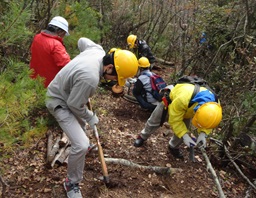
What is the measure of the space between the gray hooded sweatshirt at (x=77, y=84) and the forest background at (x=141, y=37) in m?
0.28

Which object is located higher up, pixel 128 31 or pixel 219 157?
pixel 128 31

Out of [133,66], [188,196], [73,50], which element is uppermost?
[133,66]

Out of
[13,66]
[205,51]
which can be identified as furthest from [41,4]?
[205,51]

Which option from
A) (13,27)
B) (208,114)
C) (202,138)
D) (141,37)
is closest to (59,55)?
(13,27)

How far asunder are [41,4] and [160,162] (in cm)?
388

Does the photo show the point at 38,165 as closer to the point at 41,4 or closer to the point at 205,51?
the point at 41,4

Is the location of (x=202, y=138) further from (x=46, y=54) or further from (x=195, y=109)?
(x=46, y=54)

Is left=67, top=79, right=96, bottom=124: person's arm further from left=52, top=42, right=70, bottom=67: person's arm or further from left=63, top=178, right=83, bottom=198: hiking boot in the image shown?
left=52, top=42, right=70, bottom=67: person's arm

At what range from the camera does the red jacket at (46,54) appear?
399cm

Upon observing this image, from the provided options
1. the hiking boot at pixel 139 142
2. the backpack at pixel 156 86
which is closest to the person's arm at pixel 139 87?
the backpack at pixel 156 86

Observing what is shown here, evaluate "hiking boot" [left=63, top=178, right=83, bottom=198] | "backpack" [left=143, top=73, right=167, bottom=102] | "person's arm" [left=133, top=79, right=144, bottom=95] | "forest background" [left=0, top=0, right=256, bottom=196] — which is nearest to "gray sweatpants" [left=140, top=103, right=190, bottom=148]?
"forest background" [left=0, top=0, right=256, bottom=196]

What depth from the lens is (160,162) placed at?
14.7ft

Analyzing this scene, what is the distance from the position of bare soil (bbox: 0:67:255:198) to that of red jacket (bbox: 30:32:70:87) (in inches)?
39.2

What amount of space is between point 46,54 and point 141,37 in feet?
25.0
